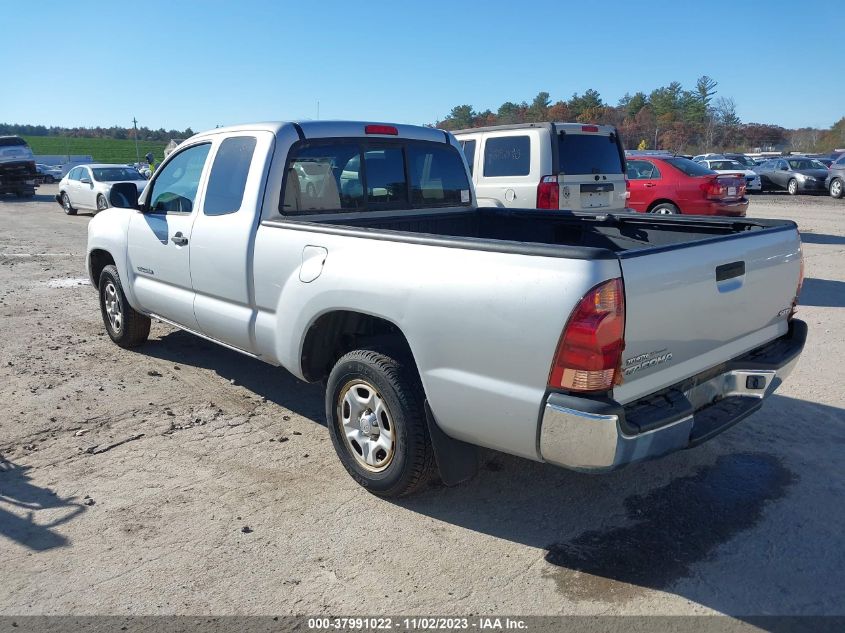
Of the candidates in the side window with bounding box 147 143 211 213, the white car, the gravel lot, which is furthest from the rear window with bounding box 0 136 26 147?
the side window with bounding box 147 143 211 213

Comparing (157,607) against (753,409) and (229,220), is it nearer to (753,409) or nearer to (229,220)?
(229,220)

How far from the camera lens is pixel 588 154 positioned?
9328 mm

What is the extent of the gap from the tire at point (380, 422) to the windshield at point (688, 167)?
10794mm

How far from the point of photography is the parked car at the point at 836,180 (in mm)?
25203

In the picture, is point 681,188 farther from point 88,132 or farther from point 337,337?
point 88,132

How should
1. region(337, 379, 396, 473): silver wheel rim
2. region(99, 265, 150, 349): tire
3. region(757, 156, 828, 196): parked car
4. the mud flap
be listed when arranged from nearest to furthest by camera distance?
1. the mud flap
2. region(337, 379, 396, 473): silver wheel rim
3. region(99, 265, 150, 349): tire
4. region(757, 156, 828, 196): parked car

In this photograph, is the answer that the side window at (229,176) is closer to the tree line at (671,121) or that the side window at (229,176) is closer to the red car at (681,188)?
the red car at (681,188)

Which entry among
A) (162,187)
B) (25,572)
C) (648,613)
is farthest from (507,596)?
(162,187)

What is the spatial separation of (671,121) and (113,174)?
70.8 metres

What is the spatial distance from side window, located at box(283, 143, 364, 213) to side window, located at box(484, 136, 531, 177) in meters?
4.69

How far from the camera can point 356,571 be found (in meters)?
3.22

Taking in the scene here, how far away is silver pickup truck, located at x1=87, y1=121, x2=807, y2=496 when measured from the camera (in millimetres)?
2904

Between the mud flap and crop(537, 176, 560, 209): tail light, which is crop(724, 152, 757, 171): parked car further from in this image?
the mud flap

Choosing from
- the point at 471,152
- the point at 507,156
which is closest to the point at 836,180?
the point at 471,152
